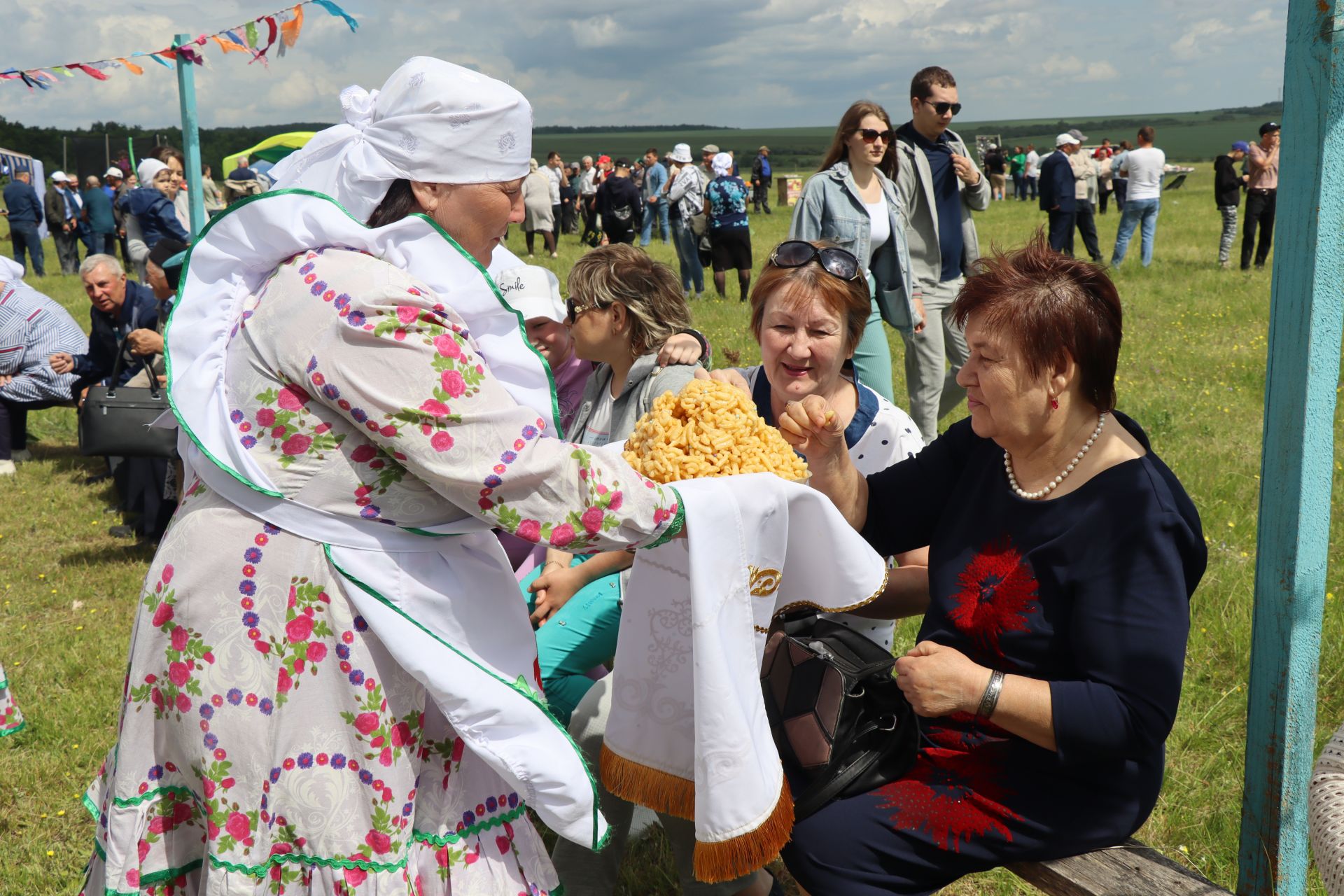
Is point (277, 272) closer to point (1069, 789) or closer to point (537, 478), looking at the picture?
point (537, 478)

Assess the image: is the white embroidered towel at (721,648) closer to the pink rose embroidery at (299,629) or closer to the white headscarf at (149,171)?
the pink rose embroidery at (299,629)

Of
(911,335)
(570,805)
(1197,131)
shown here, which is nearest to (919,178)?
(911,335)

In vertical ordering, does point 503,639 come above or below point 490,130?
below

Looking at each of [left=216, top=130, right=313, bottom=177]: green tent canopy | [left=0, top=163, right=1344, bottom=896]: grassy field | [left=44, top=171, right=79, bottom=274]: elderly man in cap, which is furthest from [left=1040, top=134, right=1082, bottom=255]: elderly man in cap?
[left=44, top=171, right=79, bottom=274]: elderly man in cap

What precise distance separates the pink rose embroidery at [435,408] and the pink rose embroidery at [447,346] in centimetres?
9

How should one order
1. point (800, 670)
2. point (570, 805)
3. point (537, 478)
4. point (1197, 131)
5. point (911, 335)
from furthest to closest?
point (1197, 131) < point (911, 335) < point (800, 670) < point (570, 805) < point (537, 478)

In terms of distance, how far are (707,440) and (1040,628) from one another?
0.86m

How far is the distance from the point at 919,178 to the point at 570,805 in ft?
17.6

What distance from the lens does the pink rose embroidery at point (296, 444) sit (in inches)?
77.0

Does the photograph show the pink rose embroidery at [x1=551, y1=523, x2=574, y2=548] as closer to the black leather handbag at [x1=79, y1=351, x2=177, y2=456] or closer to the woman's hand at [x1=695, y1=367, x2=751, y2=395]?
the woman's hand at [x1=695, y1=367, x2=751, y2=395]

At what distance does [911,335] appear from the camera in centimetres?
654

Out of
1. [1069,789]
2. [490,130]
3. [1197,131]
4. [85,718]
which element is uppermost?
[1197,131]

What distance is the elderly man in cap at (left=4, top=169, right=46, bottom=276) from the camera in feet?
62.3

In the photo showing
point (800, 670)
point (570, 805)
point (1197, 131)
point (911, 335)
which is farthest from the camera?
point (1197, 131)
